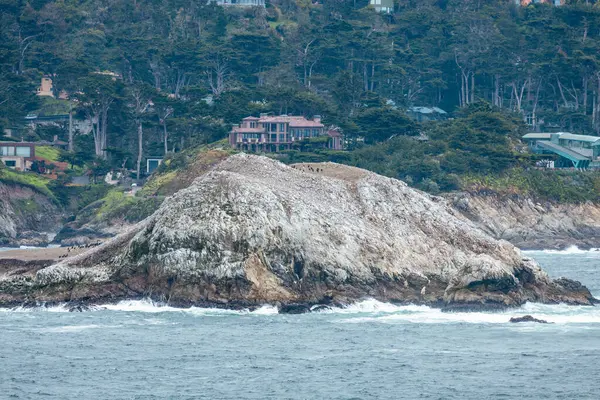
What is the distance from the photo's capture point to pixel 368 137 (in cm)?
13900

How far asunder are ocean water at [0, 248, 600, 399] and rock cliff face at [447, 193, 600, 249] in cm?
4712

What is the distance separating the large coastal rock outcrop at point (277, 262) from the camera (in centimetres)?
7088

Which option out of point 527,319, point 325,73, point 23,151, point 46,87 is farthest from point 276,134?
point 527,319

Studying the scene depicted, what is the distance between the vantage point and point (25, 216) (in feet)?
420

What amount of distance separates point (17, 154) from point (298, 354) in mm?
85052

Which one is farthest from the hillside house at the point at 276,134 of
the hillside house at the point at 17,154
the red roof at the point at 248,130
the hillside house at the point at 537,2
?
the hillside house at the point at 537,2

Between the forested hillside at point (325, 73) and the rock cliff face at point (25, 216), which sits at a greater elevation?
the forested hillside at point (325, 73)

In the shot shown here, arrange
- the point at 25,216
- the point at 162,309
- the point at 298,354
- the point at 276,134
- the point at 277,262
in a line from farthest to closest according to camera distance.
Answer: the point at 276,134, the point at 25,216, the point at 277,262, the point at 162,309, the point at 298,354

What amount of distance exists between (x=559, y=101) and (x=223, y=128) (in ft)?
146

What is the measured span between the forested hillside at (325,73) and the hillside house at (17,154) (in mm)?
3938

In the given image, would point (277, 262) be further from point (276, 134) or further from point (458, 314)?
point (276, 134)

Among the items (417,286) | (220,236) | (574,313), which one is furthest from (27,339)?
(574,313)

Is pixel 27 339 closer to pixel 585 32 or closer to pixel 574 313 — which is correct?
pixel 574 313

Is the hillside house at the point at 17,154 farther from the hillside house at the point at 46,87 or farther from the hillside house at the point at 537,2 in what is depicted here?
the hillside house at the point at 537,2
